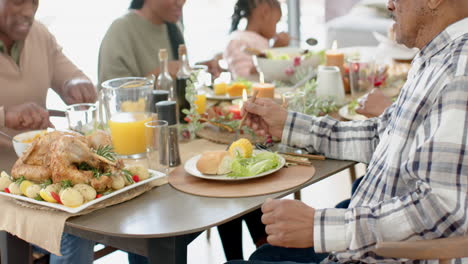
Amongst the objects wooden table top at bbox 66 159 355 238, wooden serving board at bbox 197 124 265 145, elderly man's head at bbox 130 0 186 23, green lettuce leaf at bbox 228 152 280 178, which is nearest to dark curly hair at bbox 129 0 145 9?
elderly man's head at bbox 130 0 186 23

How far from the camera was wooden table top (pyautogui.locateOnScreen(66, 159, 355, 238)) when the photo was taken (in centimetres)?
133

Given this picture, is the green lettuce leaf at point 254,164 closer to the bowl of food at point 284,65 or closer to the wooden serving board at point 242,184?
the wooden serving board at point 242,184

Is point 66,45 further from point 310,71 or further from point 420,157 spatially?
point 420,157

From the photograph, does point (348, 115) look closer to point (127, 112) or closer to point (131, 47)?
point (127, 112)

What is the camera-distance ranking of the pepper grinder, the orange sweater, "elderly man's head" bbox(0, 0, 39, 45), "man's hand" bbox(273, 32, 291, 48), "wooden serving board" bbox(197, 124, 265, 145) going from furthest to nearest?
"man's hand" bbox(273, 32, 291, 48) < the orange sweater < "elderly man's head" bbox(0, 0, 39, 45) < "wooden serving board" bbox(197, 124, 265, 145) < the pepper grinder

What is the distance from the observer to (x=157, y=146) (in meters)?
1.69

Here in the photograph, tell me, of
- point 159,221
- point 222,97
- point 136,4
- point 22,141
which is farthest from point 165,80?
point 136,4

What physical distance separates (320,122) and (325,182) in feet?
6.97

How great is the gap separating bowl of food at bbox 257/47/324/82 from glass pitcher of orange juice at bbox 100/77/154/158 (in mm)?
970

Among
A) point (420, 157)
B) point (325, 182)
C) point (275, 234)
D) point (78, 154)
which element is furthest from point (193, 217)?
point (325, 182)

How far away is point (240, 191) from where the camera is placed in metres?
1.55

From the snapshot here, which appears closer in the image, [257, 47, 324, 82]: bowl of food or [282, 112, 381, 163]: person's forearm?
[282, 112, 381, 163]: person's forearm

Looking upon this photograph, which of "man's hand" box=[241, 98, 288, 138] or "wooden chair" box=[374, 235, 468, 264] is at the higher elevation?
"man's hand" box=[241, 98, 288, 138]

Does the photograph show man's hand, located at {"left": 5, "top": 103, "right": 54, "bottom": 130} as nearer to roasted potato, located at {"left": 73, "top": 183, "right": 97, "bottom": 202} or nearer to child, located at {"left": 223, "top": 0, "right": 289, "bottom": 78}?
roasted potato, located at {"left": 73, "top": 183, "right": 97, "bottom": 202}
